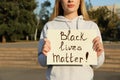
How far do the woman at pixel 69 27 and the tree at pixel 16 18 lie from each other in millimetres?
39653

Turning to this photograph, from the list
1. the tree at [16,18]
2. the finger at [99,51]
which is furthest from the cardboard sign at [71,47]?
the tree at [16,18]

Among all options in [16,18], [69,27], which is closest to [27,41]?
[16,18]

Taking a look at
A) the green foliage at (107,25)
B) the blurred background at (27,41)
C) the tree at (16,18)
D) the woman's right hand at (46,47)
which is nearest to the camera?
the woman's right hand at (46,47)

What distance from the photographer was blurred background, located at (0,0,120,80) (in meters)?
13.1

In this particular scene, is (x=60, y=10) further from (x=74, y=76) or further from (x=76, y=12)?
(x=74, y=76)

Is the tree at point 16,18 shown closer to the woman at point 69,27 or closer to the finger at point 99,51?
the woman at point 69,27

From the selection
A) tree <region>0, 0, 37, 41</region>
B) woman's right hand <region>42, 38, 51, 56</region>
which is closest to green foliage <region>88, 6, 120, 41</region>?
tree <region>0, 0, 37, 41</region>

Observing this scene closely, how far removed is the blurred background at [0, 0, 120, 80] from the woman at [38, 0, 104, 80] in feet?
27.4

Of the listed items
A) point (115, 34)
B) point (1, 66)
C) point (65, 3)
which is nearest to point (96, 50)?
point (65, 3)

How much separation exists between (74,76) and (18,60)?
43.2 feet

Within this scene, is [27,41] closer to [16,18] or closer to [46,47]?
[16,18]

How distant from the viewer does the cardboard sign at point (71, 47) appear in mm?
3090

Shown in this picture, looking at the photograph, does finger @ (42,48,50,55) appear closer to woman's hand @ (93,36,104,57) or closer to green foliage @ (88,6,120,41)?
woman's hand @ (93,36,104,57)

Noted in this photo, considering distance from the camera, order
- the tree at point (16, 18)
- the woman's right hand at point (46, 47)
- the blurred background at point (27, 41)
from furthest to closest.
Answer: the tree at point (16, 18)
the blurred background at point (27, 41)
the woman's right hand at point (46, 47)
